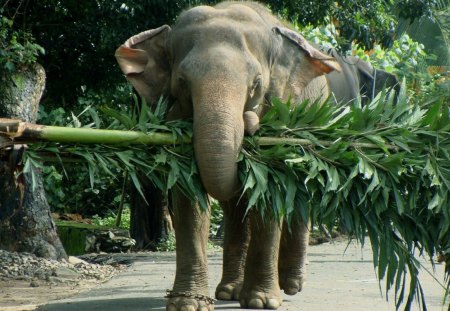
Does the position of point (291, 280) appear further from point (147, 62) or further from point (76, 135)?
point (76, 135)

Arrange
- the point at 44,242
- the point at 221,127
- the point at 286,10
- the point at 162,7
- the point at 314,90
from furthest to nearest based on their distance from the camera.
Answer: the point at 286,10
the point at 162,7
the point at 44,242
the point at 314,90
the point at 221,127

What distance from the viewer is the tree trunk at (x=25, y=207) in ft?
35.7

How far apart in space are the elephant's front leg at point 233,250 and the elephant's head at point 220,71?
3.65 ft

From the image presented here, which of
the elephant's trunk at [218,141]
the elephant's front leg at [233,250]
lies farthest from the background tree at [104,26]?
the elephant's trunk at [218,141]

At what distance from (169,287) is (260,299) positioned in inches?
69.6

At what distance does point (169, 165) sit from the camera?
6398 mm

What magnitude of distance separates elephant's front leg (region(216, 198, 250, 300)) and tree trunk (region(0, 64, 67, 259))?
9.08 feet

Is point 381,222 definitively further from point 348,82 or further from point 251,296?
point 348,82

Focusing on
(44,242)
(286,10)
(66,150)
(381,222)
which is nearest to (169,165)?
(66,150)

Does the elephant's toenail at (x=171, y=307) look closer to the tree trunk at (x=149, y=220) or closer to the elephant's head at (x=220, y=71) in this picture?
the elephant's head at (x=220, y=71)

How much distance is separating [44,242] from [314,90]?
11.4 ft

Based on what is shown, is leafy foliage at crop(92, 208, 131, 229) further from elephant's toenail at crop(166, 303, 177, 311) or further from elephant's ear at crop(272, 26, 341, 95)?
elephant's toenail at crop(166, 303, 177, 311)

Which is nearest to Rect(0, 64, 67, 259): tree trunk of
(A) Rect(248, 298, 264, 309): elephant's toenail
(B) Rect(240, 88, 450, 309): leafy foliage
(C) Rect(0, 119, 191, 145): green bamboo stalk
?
(A) Rect(248, 298, 264, 309): elephant's toenail

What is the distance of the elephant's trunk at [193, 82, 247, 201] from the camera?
6.36 metres
